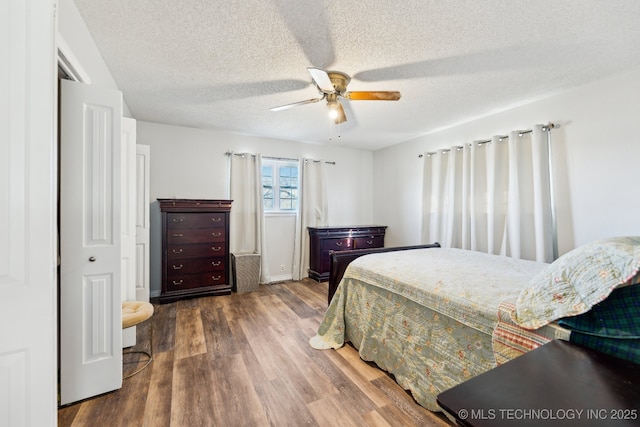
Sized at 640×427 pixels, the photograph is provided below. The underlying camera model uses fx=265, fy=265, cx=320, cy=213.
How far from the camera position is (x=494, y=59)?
2.06 metres

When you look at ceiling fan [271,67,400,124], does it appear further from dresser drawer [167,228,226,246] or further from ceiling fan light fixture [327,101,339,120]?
dresser drawer [167,228,226,246]

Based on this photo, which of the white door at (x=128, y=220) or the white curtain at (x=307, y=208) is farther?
the white curtain at (x=307, y=208)

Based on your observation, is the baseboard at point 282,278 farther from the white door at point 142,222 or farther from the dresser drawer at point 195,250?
the white door at point 142,222

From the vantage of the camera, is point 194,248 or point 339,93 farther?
point 194,248

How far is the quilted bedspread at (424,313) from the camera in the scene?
1497 mm

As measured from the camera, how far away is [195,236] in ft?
11.8

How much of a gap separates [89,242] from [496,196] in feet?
12.6

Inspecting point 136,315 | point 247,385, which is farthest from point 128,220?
point 247,385

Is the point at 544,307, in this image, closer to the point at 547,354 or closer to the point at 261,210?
the point at 547,354

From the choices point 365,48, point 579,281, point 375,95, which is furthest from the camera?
point 375,95

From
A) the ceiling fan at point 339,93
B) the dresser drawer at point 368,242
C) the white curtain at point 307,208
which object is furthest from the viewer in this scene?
the dresser drawer at point 368,242
